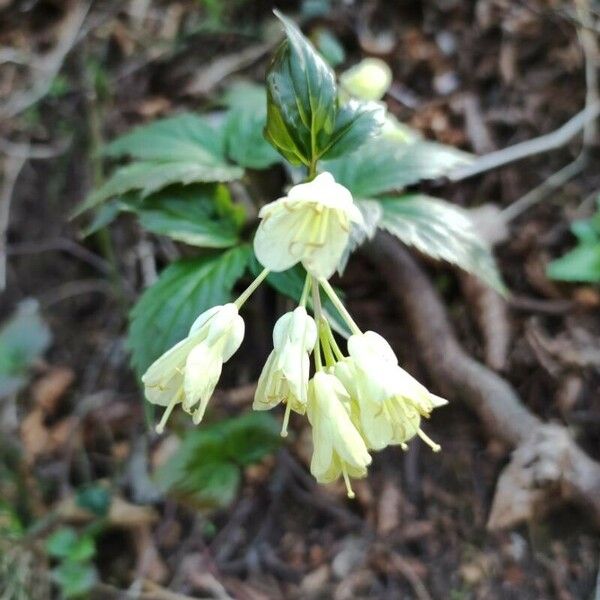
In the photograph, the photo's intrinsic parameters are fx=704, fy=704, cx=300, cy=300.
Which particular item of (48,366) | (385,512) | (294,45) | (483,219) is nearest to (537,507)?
(385,512)

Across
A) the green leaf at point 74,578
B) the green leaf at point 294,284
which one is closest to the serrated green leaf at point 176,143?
the green leaf at point 294,284

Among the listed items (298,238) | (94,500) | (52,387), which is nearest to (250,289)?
(298,238)

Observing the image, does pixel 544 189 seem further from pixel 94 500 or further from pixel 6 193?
pixel 6 193

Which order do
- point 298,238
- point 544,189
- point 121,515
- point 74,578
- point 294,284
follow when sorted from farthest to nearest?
point 544,189 → point 121,515 → point 74,578 → point 294,284 → point 298,238

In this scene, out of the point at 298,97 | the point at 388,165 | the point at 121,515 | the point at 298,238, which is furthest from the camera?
the point at 121,515

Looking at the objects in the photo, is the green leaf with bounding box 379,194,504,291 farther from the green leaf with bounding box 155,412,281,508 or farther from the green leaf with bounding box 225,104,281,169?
the green leaf with bounding box 155,412,281,508

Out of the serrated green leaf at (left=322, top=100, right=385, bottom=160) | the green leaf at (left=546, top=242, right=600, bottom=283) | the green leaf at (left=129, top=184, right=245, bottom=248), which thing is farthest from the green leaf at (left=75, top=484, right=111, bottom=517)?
the green leaf at (left=546, top=242, right=600, bottom=283)

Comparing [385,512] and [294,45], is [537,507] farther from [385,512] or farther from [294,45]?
[294,45]
